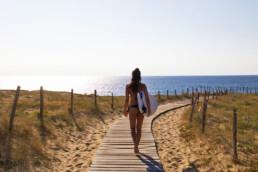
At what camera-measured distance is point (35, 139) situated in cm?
732

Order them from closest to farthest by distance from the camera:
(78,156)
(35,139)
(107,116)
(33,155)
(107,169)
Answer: (107,169), (33,155), (78,156), (35,139), (107,116)

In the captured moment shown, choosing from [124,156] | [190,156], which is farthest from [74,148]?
[190,156]

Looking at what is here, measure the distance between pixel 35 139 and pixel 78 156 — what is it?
1.77m

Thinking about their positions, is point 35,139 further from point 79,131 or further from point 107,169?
point 107,169

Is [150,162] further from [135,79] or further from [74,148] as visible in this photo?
[74,148]

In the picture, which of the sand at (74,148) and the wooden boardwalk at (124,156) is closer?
the wooden boardwalk at (124,156)

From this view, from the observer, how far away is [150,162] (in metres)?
5.47

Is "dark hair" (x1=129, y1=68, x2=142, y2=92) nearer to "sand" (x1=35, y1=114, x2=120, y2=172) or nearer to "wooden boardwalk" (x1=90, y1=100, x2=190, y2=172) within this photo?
"wooden boardwalk" (x1=90, y1=100, x2=190, y2=172)

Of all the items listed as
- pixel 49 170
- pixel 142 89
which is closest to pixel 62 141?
pixel 49 170

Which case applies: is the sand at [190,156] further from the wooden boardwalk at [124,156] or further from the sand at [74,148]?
the sand at [74,148]

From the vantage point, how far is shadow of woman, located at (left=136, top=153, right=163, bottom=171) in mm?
5090

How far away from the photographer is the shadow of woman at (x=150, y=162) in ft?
16.7

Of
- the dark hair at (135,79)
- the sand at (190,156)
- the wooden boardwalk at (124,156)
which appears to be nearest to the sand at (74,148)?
the wooden boardwalk at (124,156)

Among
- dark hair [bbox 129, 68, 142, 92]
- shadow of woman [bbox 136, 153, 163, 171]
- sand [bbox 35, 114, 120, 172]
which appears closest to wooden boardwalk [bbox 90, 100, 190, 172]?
shadow of woman [bbox 136, 153, 163, 171]
